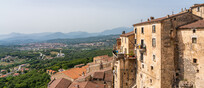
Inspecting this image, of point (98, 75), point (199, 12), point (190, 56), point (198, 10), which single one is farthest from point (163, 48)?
point (98, 75)

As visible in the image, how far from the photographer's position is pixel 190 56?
→ 2330cm

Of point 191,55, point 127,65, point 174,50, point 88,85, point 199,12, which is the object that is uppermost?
point 199,12

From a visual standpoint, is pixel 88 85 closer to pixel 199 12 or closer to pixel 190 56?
pixel 190 56

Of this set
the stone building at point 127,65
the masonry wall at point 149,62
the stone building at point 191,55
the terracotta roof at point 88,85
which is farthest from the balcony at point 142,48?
the terracotta roof at point 88,85

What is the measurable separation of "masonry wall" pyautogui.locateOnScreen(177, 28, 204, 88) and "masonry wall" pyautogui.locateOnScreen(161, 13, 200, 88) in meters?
1.00

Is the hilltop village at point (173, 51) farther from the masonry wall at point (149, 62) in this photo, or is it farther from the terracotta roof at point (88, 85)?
the terracotta roof at point (88, 85)

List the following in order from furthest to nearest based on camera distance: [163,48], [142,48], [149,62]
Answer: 1. [142,48]
2. [149,62]
3. [163,48]

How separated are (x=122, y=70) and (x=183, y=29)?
15445mm

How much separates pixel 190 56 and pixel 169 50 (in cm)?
304

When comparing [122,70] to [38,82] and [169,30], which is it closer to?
[169,30]

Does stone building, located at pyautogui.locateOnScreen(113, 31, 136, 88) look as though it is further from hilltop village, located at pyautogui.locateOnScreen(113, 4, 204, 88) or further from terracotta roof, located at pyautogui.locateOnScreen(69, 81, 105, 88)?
terracotta roof, located at pyautogui.locateOnScreen(69, 81, 105, 88)

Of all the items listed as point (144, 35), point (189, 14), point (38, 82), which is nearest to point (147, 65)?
point (144, 35)

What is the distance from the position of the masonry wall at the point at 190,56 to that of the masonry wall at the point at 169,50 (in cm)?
100

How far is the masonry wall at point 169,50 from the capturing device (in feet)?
80.5
